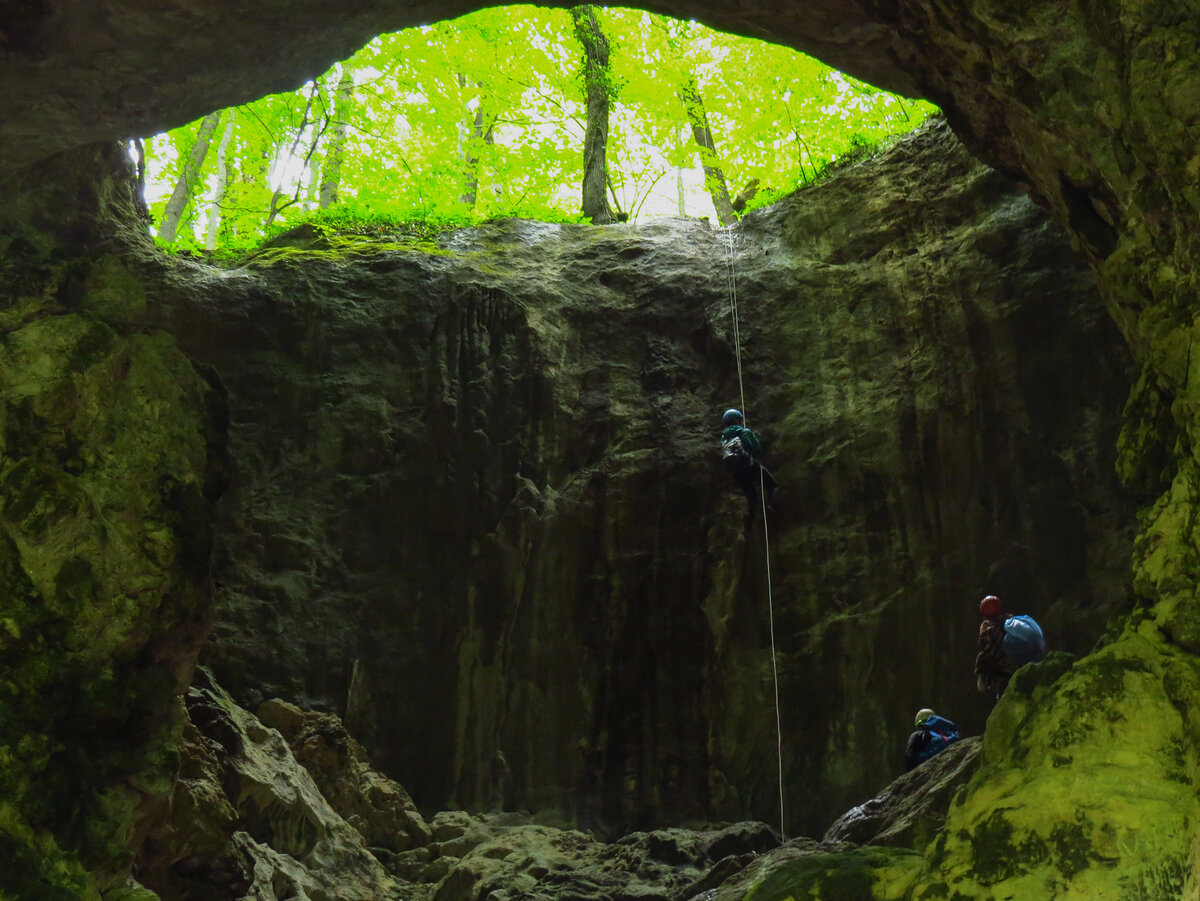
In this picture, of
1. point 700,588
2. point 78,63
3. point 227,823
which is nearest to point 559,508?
point 700,588

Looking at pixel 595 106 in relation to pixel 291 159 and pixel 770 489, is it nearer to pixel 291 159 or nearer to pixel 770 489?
pixel 291 159

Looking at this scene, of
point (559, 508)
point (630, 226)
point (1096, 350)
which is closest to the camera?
point (1096, 350)

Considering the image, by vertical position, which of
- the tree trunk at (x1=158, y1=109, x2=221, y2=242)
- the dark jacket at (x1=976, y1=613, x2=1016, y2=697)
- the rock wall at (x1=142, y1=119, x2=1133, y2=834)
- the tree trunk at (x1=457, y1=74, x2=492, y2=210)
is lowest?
the dark jacket at (x1=976, y1=613, x2=1016, y2=697)

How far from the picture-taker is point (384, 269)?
1253 centimetres

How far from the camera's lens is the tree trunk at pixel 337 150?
1609 centimetres

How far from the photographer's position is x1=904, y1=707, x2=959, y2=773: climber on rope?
870 cm

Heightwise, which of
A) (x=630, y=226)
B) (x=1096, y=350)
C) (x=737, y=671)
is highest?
(x=630, y=226)

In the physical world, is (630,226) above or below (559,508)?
above

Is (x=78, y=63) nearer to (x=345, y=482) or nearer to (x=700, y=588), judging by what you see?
(x=345, y=482)

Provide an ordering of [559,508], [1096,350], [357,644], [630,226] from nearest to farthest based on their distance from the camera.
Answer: [1096,350], [357,644], [559,508], [630,226]

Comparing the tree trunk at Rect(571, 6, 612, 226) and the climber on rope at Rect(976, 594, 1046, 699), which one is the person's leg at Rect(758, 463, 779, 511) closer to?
the climber on rope at Rect(976, 594, 1046, 699)

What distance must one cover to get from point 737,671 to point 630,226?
21.5 feet

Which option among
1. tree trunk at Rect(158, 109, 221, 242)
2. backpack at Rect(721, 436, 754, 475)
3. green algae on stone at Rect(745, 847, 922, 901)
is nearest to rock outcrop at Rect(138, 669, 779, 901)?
green algae on stone at Rect(745, 847, 922, 901)

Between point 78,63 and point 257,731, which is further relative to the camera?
point 257,731
